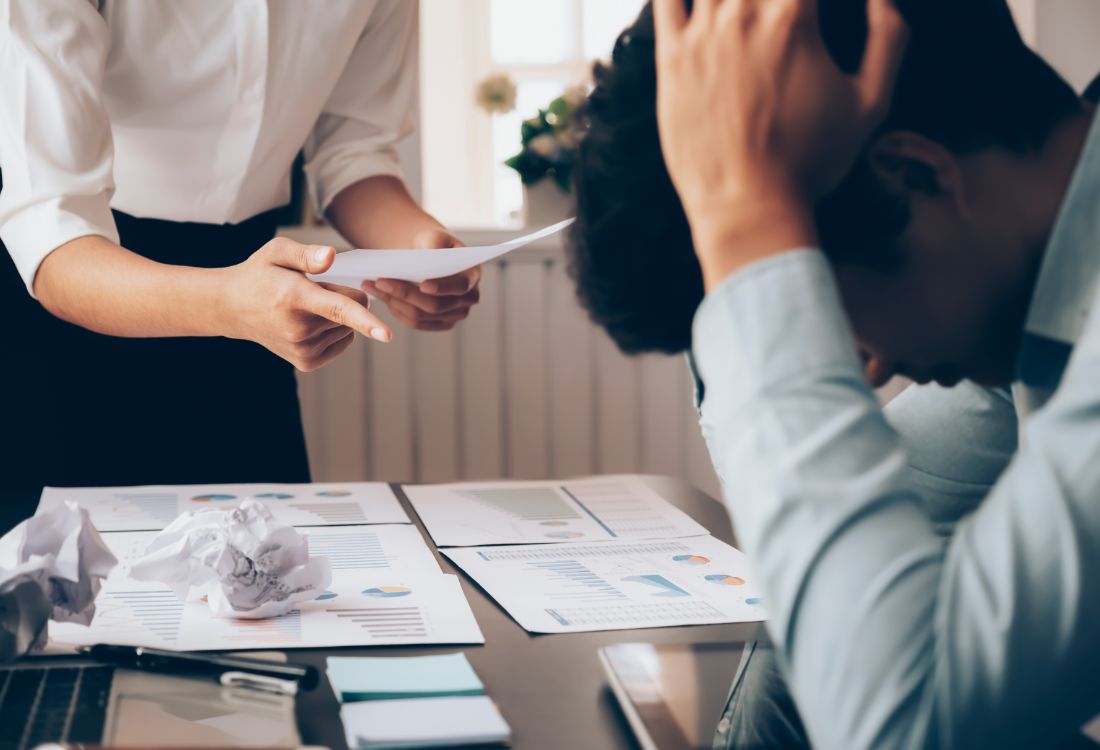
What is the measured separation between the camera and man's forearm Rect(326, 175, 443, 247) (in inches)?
56.7

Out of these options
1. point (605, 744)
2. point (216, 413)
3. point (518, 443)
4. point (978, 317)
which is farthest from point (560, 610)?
point (518, 443)

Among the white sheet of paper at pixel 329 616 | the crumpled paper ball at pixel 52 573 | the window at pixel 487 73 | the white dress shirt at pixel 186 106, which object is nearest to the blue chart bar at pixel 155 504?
the white sheet of paper at pixel 329 616

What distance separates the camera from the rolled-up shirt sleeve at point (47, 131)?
1187 mm

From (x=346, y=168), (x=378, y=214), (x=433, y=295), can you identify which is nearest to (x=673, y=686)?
(x=433, y=295)

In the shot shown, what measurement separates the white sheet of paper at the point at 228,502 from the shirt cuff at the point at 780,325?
68 centimetres

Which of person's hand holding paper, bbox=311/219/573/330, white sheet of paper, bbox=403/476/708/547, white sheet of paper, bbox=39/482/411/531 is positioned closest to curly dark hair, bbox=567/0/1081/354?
person's hand holding paper, bbox=311/219/573/330

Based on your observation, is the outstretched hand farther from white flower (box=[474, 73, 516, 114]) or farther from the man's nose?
white flower (box=[474, 73, 516, 114])

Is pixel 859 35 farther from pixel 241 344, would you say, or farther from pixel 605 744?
pixel 241 344

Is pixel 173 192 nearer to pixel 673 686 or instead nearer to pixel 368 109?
pixel 368 109

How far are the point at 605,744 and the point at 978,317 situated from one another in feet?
0.99

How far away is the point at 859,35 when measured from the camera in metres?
0.57

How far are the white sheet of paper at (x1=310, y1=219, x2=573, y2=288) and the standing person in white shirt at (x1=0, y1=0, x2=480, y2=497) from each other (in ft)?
0.70

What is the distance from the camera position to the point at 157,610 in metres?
0.82

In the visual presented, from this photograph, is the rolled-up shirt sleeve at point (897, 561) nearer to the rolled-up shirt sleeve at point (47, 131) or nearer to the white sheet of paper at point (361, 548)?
the white sheet of paper at point (361, 548)
